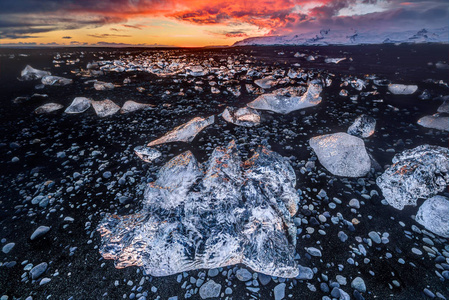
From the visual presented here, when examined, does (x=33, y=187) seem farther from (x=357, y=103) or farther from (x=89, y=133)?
(x=357, y=103)

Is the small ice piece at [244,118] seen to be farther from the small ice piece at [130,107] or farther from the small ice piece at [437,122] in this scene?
the small ice piece at [437,122]

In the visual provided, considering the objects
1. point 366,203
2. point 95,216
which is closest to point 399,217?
point 366,203

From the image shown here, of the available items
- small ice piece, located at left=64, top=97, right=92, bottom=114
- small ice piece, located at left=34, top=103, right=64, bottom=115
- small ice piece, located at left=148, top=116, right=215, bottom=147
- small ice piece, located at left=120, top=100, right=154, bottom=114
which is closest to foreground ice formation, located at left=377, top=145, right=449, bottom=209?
small ice piece, located at left=148, top=116, right=215, bottom=147

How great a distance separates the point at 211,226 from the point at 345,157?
3524 mm

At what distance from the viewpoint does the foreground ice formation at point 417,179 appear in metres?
3.36

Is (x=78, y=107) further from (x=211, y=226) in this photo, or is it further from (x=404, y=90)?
(x=404, y=90)

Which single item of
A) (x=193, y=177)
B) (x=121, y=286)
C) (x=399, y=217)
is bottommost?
(x=121, y=286)

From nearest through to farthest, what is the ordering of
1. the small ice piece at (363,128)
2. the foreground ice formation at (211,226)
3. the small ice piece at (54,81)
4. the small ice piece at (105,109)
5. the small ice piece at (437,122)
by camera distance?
the foreground ice formation at (211,226) < the small ice piece at (363,128) < the small ice piece at (437,122) < the small ice piece at (105,109) < the small ice piece at (54,81)

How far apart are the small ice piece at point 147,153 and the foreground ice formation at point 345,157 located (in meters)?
4.29

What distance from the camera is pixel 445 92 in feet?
31.3

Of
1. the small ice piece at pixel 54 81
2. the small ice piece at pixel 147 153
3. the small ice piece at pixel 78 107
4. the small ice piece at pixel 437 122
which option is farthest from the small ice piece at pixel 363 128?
the small ice piece at pixel 54 81

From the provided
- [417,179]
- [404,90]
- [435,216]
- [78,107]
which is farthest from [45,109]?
[404,90]

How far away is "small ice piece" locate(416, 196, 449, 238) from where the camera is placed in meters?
2.85

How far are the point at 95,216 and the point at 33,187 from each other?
1961mm
